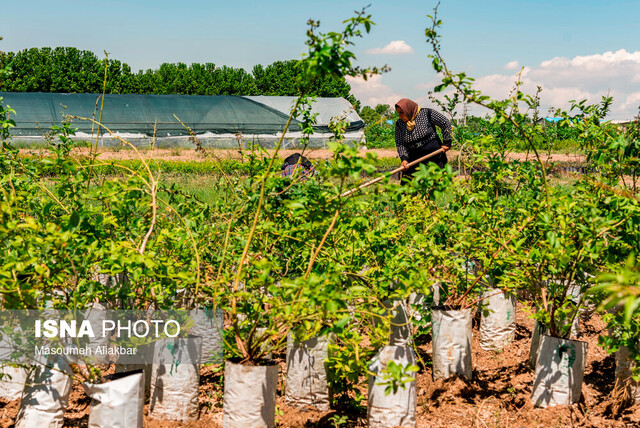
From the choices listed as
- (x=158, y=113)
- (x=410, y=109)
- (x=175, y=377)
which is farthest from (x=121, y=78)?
(x=175, y=377)

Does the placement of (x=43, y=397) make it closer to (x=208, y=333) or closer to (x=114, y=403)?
(x=114, y=403)

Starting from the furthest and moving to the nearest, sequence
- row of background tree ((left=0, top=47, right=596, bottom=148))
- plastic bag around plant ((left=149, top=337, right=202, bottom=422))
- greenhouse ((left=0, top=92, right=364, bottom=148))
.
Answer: row of background tree ((left=0, top=47, right=596, bottom=148)) → greenhouse ((left=0, top=92, right=364, bottom=148)) → plastic bag around plant ((left=149, top=337, right=202, bottom=422))

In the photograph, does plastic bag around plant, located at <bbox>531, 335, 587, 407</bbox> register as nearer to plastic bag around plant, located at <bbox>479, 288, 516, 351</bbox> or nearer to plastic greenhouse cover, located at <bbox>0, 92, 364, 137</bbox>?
plastic bag around plant, located at <bbox>479, 288, 516, 351</bbox>

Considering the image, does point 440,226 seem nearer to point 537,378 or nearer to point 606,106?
point 537,378

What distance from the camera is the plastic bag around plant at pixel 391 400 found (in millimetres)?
2299

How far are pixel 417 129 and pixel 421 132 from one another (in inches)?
1.8

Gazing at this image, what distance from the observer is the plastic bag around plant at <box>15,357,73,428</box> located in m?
2.29

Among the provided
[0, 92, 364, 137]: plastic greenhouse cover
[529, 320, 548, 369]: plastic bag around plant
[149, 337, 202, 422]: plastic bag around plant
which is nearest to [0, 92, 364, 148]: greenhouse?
[0, 92, 364, 137]: plastic greenhouse cover

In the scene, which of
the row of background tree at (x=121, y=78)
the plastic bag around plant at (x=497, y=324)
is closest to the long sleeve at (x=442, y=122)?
the plastic bag around plant at (x=497, y=324)

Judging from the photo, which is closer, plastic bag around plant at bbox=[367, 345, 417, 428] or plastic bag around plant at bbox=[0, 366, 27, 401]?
plastic bag around plant at bbox=[367, 345, 417, 428]

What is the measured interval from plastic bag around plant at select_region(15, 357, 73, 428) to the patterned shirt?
361 cm

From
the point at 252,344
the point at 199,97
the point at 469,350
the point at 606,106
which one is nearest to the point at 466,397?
the point at 469,350

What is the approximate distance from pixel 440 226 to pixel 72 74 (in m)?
32.7

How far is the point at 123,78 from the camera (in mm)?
32531
